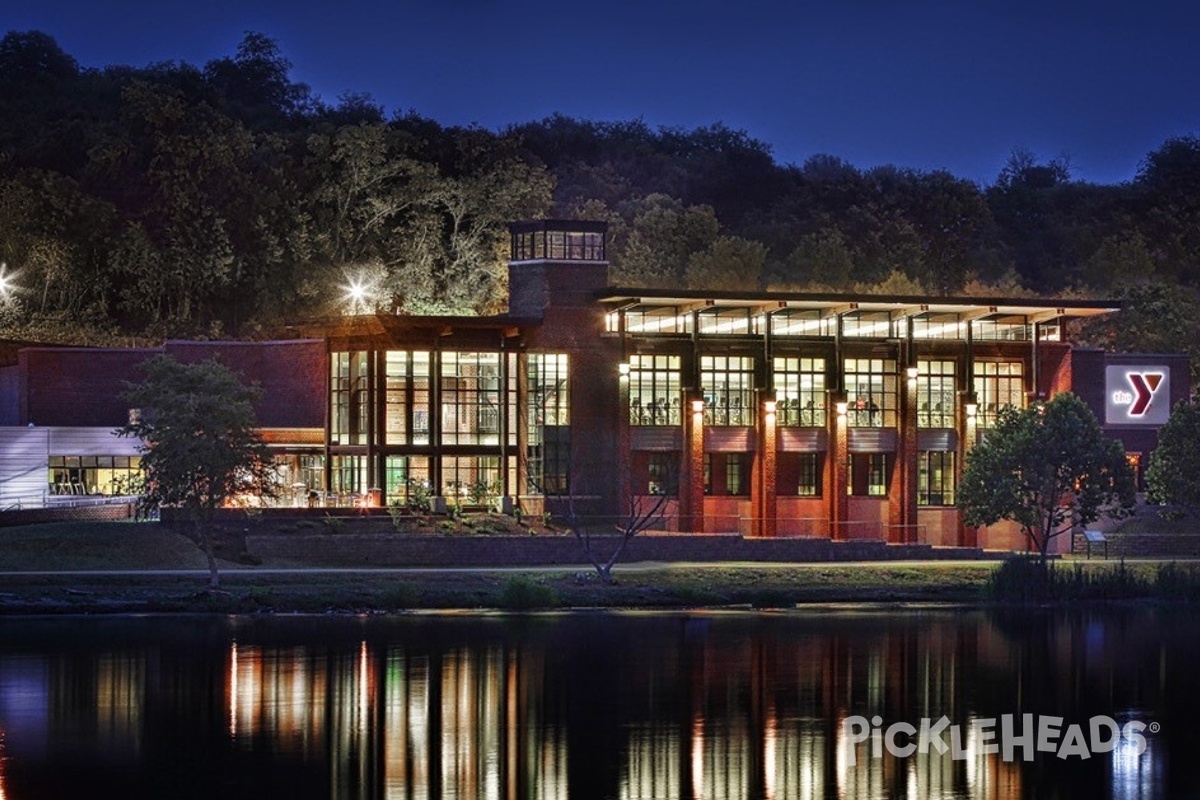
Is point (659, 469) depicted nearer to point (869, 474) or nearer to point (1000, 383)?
point (869, 474)

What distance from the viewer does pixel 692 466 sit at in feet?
281

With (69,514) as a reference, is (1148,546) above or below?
below

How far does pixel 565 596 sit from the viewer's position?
6750cm

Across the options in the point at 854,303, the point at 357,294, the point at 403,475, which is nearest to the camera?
the point at 403,475

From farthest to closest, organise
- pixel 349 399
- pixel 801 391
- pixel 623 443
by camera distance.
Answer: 1. pixel 801 391
2. pixel 349 399
3. pixel 623 443

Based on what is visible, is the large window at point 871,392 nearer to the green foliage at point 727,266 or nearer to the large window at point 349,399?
the large window at point 349,399

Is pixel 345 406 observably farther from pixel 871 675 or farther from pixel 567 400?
pixel 871 675

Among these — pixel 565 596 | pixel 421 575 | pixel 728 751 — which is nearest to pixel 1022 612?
pixel 565 596

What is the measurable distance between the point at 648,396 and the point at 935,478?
1330cm

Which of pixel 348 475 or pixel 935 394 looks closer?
pixel 348 475

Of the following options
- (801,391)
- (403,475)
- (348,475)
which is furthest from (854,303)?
(348,475)

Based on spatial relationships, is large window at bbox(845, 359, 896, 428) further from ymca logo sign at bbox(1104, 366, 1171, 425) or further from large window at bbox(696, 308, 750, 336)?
Result: ymca logo sign at bbox(1104, 366, 1171, 425)

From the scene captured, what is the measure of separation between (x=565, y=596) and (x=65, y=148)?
6278 cm

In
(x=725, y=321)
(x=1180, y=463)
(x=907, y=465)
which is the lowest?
(x=907, y=465)
